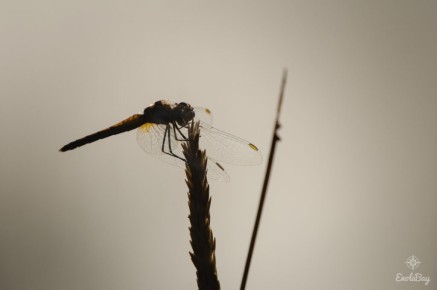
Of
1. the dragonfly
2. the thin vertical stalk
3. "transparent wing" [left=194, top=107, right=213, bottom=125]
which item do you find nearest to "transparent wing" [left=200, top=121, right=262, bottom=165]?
the dragonfly

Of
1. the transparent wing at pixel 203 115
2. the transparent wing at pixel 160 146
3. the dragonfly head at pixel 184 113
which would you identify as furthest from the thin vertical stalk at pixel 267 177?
the transparent wing at pixel 203 115

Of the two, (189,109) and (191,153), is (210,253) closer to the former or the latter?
(191,153)

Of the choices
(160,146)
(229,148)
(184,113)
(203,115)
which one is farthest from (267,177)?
(203,115)

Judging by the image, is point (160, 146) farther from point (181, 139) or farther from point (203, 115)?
point (203, 115)

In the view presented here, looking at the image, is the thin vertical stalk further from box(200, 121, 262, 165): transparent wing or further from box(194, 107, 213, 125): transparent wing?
box(194, 107, 213, 125): transparent wing

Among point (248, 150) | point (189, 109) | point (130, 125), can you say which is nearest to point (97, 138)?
point (130, 125)

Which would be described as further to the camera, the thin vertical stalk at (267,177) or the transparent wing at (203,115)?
the transparent wing at (203,115)

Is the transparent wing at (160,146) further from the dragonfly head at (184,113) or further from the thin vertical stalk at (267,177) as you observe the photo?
the thin vertical stalk at (267,177)
